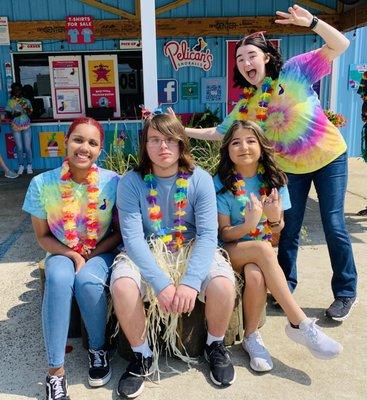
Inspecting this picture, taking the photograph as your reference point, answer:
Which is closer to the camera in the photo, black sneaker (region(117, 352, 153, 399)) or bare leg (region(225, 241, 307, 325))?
black sneaker (region(117, 352, 153, 399))

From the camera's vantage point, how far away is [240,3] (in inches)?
336

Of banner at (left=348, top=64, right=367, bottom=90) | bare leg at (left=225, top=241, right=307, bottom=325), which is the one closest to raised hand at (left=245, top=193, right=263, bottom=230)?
bare leg at (left=225, top=241, right=307, bottom=325)

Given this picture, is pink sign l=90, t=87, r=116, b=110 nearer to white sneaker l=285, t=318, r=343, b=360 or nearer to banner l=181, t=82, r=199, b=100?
banner l=181, t=82, r=199, b=100

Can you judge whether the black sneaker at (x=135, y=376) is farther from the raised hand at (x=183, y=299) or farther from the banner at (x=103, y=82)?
the banner at (x=103, y=82)

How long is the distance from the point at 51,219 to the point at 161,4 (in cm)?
685

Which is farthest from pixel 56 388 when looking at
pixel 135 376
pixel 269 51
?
pixel 269 51

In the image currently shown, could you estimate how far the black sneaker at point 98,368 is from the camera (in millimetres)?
2344

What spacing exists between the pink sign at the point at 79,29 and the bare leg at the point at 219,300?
714cm

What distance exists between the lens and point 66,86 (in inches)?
343

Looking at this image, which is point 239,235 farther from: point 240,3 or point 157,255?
point 240,3

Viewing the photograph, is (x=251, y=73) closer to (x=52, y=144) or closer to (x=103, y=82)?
(x=103, y=82)

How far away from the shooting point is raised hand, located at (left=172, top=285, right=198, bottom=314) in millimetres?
2242

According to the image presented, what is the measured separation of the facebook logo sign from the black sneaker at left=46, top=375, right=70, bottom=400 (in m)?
7.07

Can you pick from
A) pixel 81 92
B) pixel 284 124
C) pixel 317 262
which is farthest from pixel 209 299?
pixel 81 92
